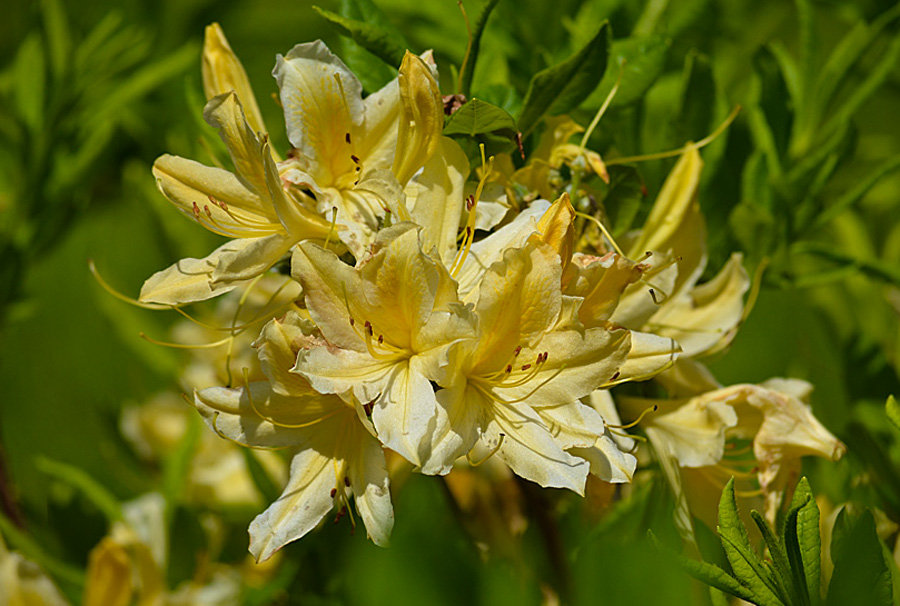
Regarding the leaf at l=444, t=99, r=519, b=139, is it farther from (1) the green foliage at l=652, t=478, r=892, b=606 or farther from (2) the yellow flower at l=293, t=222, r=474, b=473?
(1) the green foliage at l=652, t=478, r=892, b=606

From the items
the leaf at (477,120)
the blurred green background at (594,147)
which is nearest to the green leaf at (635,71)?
the blurred green background at (594,147)

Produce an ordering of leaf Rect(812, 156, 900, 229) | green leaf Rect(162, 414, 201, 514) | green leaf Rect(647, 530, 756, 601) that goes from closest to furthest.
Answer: green leaf Rect(647, 530, 756, 601), leaf Rect(812, 156, 900, 229), green leaf Rect(162, 414, 201, 514)

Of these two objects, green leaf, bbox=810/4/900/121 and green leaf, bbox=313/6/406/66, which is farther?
green leaf, bbox=810/4/900/121

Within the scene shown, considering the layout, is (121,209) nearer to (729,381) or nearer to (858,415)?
(729,381)

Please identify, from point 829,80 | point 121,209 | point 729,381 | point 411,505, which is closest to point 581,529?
point 411,505

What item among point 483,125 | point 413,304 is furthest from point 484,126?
point 413,304

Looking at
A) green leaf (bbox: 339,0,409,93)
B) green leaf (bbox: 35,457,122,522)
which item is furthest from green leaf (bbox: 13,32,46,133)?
green leaf (bbox: 339,0,409,93)

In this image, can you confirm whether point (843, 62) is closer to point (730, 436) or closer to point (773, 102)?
point (773, 102)
